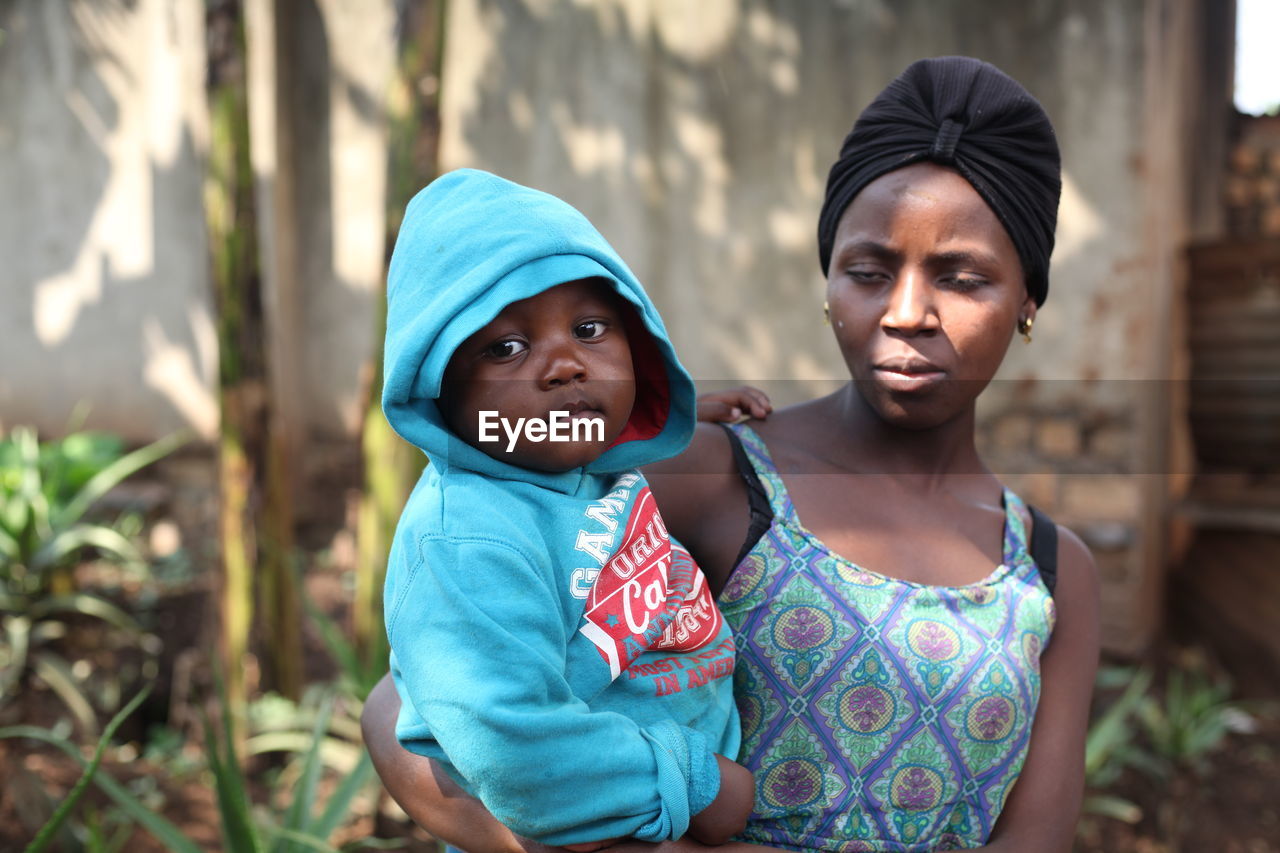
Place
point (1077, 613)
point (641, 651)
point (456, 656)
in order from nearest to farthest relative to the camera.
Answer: point (456, 656), point (641, 651), point (1077, 613)

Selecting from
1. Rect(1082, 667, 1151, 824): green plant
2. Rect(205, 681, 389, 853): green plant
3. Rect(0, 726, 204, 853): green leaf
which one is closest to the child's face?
Rect(205, 681, 389, 853): green plant

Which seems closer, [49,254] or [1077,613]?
[1077,613]

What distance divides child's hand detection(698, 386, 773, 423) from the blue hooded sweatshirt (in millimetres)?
346

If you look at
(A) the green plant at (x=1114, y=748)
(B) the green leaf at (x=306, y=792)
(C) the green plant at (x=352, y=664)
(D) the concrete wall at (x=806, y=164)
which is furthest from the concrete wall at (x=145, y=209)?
(A) the green plant at (x=1114, y=748)

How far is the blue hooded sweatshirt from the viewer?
1099 millimetres

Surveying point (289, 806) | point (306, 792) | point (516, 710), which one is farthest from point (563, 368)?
point (289, 806)

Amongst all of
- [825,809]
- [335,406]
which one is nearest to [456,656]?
[825,809]

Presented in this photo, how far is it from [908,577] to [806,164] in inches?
153

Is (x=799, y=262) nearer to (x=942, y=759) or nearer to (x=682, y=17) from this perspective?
(x=682, y=17)

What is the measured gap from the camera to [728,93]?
5.16 meters

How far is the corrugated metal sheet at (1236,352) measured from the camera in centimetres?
528

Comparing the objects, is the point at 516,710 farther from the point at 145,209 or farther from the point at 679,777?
the point at 145,209

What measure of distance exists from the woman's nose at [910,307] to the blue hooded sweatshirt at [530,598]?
35cm

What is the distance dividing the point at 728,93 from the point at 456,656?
14.8 feet
